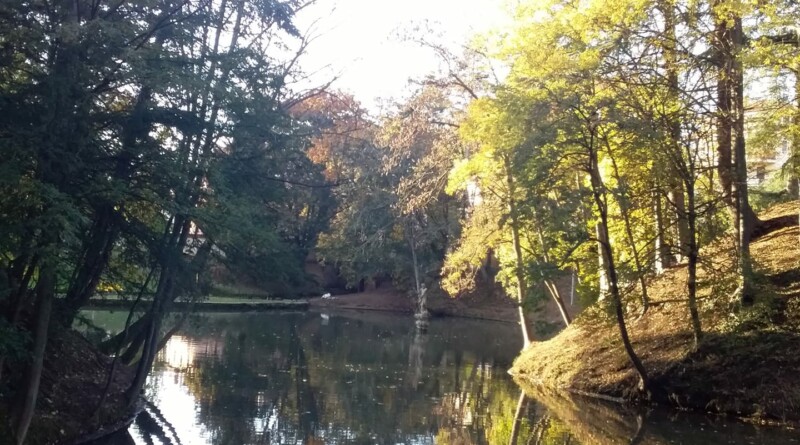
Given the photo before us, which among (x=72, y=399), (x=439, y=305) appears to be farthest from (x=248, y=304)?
(x=72, y=399)

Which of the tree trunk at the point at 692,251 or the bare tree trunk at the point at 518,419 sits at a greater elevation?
the tree trunk at the point at 692,251

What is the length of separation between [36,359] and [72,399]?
2283mm

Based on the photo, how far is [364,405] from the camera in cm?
1388

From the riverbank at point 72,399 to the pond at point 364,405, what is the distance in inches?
16.4

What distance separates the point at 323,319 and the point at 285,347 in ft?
38.9

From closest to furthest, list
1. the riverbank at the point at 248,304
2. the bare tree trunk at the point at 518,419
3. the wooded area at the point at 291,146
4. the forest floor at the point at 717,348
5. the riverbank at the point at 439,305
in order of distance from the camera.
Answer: the wooded area at the point at 291,146 < the bare tree trunk at the point at 518,419 < the forest floor at the point at 717,348 < the riverbank at the point at 248,304 < the riverbank at the point at 439,305

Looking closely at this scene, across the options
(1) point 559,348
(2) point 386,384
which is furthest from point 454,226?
(2) point 386,384

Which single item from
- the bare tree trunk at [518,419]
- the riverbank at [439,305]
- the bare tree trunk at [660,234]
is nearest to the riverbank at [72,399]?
the bare tree trunk at [518,419]

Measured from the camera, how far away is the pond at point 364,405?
11227 mm

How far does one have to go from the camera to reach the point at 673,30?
13172mm

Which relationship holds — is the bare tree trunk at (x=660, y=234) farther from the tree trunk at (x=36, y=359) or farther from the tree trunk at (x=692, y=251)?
the tree trunk at (x=36, y=359)

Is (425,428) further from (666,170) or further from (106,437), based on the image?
(666,170)

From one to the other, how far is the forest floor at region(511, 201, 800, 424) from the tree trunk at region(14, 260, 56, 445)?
368 inches

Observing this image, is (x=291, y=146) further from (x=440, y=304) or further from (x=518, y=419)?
(x=440, y=304)
